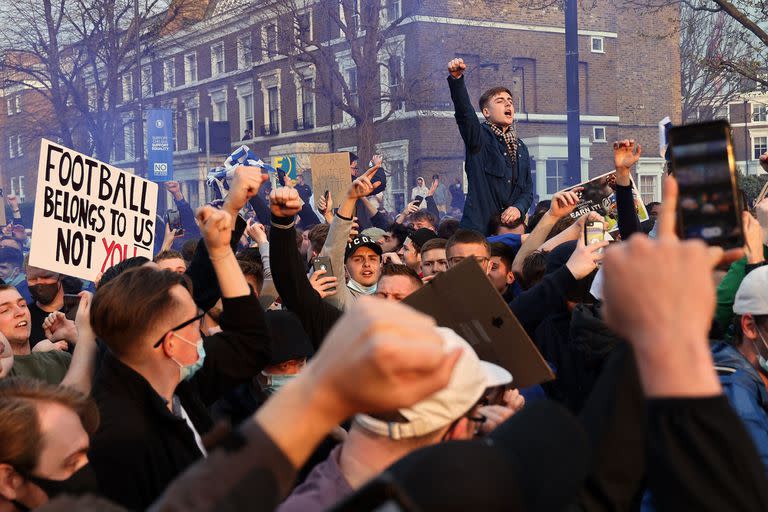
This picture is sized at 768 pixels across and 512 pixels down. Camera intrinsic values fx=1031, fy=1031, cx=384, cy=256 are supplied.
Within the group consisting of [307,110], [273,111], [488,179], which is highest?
[273,111]

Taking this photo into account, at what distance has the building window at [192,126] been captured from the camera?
5434cm

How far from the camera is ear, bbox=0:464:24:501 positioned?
8.98ft

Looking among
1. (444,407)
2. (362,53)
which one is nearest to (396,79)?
(362,53)

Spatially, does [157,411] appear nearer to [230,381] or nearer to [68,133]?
[230,381]

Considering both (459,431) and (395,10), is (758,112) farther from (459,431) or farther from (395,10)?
(459,431)

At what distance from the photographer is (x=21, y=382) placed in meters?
2.94

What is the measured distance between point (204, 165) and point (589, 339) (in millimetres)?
50393

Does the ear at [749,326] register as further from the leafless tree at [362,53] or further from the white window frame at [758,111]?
the white window frame at [758,111]

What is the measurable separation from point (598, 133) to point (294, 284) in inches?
1572

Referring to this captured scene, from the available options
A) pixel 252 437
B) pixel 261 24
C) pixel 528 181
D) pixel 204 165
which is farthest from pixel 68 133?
pixel 252 437

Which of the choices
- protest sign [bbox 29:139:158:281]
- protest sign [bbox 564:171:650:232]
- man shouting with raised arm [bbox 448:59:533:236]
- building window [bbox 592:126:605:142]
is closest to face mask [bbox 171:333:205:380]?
protest sign [bbox 29:139:158:281]

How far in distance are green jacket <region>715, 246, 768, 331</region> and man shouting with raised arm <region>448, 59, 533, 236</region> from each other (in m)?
3.53

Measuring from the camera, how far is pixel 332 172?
428 inches

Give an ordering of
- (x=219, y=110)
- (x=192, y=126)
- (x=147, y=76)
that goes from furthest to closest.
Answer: (x=192, y=126) < (x=219, y=110) < (x=147, y=76)
